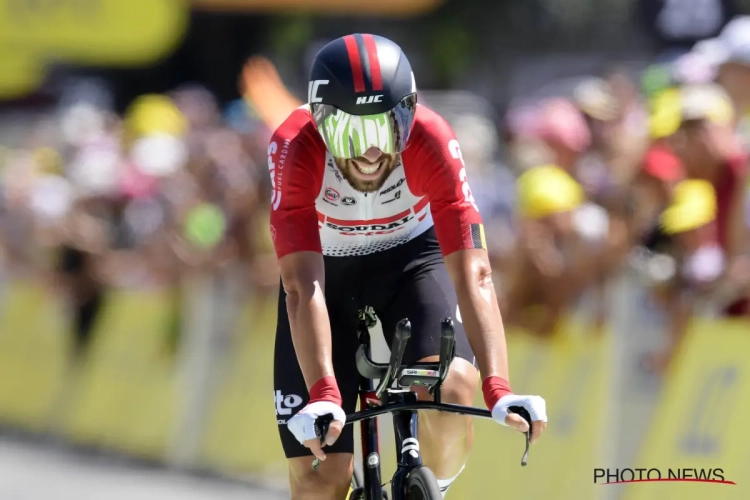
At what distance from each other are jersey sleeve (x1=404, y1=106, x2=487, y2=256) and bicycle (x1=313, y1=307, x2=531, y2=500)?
37cm

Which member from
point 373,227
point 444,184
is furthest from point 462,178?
point 373,227

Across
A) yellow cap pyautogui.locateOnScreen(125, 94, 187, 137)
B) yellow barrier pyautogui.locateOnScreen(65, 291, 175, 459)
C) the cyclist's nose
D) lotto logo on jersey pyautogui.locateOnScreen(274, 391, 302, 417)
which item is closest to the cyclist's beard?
the cyclist's nose

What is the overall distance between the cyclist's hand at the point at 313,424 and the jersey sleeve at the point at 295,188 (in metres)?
0.75

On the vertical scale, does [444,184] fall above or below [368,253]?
above

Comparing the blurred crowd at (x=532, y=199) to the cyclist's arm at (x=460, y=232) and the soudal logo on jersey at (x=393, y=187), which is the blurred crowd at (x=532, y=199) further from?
the cyclist's arm at (x=460, y=232)

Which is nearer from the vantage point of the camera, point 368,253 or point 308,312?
point 308,312

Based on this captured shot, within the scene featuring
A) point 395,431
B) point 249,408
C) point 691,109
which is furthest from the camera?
point 249,408

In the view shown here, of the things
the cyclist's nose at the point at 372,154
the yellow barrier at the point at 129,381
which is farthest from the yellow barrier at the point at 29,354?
the cyclist's nose at the point at 372,154

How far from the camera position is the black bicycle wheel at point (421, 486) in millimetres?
4449

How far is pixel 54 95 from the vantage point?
88.0 ft

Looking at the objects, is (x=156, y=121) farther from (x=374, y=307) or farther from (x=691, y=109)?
(x=374, y=307)

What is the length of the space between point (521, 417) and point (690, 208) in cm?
268

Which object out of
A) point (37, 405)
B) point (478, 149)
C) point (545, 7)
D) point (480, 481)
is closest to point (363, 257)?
point (480, 481)

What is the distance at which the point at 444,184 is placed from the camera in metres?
4.89
